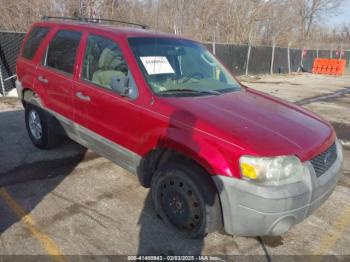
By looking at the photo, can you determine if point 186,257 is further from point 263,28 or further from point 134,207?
point 263,28

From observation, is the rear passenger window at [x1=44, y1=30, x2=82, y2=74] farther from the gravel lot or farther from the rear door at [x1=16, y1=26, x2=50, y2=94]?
the gravel lot

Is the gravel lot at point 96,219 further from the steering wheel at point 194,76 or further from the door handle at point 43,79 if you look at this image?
the steering wheel at point 194,76

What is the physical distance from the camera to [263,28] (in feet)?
95.4

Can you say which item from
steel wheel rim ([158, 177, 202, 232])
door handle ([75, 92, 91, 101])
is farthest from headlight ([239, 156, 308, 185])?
door handle ([75, 92, 91, 101])

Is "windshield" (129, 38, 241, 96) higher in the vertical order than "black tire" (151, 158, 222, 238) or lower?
higher

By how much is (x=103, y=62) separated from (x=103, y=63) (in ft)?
0.04

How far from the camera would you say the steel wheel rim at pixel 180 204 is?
124 inches

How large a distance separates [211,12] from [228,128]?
2315 cm

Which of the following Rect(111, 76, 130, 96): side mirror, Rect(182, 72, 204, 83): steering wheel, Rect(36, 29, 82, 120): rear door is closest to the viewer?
Rect(111, 76, 130, 96): side mirror

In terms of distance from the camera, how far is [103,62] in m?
3.97

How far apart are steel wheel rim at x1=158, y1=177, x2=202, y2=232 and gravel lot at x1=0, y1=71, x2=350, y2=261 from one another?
0.17 meters

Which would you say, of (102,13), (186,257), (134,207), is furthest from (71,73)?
(102,13)

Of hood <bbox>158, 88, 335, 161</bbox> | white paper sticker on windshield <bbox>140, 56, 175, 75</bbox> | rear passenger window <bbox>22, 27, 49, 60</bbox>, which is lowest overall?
hood <bbox>158, 88, 335, 161</bbox>

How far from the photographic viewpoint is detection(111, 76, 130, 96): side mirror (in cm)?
352
